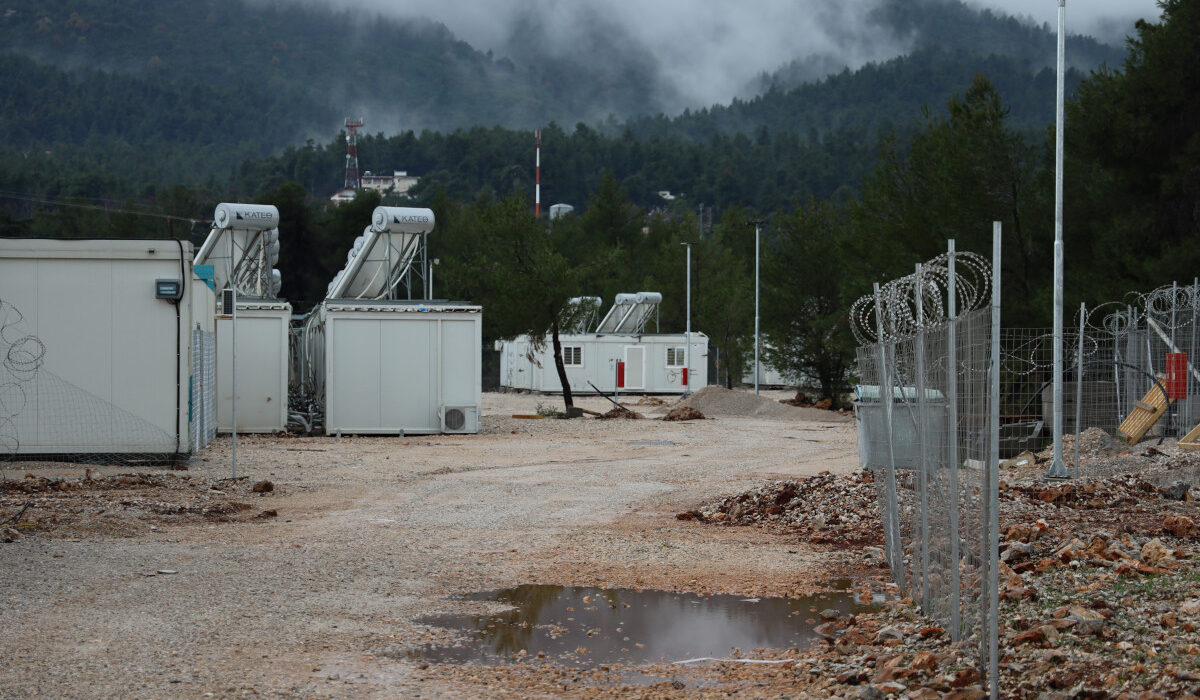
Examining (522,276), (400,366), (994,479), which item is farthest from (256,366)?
(994,479)

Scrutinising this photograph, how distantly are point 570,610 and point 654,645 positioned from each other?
105 centimetres

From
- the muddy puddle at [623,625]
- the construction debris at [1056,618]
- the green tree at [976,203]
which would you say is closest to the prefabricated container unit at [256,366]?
the green tree at [976,203]

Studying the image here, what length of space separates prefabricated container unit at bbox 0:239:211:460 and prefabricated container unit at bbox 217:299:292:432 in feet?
24.0

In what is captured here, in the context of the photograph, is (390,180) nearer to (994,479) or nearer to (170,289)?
(170,289)

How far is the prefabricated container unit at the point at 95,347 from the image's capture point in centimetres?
1602

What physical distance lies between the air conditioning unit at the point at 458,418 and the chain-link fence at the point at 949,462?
1566 centimetres

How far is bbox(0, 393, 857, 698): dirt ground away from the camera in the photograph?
19.8ft

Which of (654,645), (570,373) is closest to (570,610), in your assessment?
(654,645)

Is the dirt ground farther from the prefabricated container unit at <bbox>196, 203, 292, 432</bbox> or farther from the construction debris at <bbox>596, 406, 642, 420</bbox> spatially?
the construction debris at <bbox>596, 406, 642, 420</bbox>

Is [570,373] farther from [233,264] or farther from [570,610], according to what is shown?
[570,610]

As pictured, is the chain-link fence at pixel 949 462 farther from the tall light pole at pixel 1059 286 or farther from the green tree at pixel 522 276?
the green tree at pixel 522 276

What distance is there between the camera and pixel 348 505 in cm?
1317

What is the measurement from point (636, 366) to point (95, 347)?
3190cm

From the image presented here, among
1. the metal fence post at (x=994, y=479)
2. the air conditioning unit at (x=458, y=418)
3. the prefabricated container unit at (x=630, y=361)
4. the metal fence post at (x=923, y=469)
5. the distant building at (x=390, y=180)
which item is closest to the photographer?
the metal fence post at (x=994, y=479)
